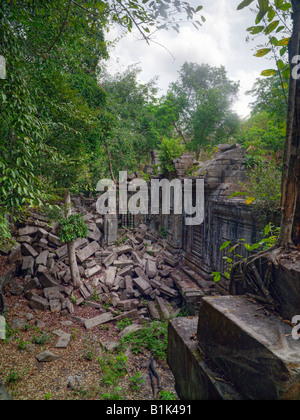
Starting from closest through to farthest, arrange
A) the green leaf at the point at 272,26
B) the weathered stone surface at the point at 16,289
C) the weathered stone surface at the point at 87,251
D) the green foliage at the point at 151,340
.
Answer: the green leaf at the point at 272,26, the green foliage at the point at 151,340, the weathered stone surface at the point at 16,289, the weathered stone surface at the point at 87,251

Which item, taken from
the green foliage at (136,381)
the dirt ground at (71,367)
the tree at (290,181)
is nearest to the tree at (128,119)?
the dirt ground at (71,367)

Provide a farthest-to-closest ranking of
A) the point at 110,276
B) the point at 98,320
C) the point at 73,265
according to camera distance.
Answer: the point at 110,276, the point at 73,265, the point at 98,320

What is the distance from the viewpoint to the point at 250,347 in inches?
45.2

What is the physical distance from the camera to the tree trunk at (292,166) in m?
1.42

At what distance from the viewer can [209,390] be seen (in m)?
1.32

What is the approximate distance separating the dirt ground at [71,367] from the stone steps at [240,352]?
12.8 feet

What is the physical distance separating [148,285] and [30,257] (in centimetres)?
485

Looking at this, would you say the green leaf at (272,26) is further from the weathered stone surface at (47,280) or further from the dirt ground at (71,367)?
the weathered stone surface at (47,280)

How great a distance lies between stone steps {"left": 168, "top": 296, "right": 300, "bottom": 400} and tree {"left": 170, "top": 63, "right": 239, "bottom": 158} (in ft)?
73.1

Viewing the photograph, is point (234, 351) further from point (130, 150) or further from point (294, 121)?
point (130, 150)

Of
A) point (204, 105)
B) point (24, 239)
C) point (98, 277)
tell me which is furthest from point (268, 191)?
point (204, 105)

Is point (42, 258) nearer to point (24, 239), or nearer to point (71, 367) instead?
point (24, 239)

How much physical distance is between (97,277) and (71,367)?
14.4 feet

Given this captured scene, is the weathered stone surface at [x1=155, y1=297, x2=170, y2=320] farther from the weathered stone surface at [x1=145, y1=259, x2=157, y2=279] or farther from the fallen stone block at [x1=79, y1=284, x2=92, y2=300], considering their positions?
the fallen stone block at [x1=79, y1=284, x2=92, y2=300]
